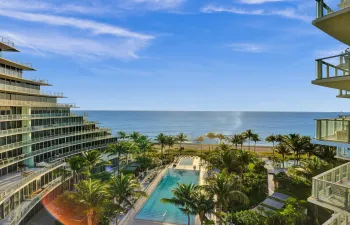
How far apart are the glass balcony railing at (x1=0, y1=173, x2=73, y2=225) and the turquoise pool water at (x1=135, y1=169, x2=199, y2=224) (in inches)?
483

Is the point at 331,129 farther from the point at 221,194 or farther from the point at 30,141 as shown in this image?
the point at 30,141

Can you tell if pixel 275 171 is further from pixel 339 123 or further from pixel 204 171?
pixel 339 123

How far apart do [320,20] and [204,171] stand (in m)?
41.6

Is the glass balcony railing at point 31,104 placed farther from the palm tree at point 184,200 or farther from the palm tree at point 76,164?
the palm tree at point 184,200

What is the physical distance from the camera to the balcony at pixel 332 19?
8797mm

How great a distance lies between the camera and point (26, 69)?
4672 centimetres

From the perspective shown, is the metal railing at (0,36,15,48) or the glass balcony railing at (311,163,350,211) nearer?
the glass balcony railing at (311,163,350,211)

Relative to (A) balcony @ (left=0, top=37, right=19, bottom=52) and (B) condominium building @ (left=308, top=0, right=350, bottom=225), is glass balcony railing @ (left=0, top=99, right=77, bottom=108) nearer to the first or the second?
(A) balcony @ (left=0, top=37, right=19, bottom=52)

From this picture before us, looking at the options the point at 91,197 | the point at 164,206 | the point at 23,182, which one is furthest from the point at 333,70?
the point at 23,182

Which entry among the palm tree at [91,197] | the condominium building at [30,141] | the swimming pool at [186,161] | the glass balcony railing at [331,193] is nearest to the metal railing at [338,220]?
the glass balcony railing at [331,193]

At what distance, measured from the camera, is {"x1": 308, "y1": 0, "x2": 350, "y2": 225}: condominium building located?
8.59m

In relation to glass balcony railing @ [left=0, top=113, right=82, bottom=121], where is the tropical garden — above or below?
below

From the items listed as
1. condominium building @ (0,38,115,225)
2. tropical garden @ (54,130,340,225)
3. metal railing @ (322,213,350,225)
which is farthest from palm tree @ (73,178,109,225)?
metal railing @ (322,213,350,225)

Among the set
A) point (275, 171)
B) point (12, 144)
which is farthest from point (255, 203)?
point (12, 144)
